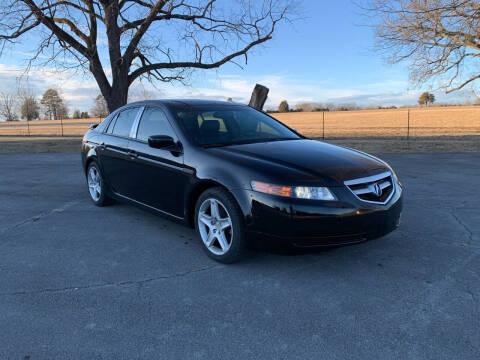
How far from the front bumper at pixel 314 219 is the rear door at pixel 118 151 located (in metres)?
2.34

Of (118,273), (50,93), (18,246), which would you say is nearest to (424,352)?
(118,273)

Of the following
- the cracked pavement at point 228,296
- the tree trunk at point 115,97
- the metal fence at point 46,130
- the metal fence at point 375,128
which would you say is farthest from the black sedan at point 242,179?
the metal fence at point 46,130

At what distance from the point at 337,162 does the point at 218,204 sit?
118 cm

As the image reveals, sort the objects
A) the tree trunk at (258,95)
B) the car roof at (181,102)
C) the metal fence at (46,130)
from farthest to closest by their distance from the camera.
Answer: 1. the metal fence at (46,130)
2. the tree trunk at (258,95)
3. the car roof at (181,102)

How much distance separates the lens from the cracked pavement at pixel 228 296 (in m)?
2.38

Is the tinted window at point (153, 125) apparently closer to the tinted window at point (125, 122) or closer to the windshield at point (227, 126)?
the windshield at point (227, 126)

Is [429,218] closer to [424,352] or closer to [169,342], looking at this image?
[424,352]

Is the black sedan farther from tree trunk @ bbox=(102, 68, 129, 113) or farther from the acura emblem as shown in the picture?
tree trunk @ bbox=(102, 68, 129, 113)

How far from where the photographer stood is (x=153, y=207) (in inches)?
179

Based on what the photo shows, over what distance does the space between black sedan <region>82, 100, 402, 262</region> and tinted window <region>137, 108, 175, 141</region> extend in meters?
0.01

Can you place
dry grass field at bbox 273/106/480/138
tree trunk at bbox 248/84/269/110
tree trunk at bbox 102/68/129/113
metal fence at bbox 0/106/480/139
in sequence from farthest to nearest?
dry grass field at bbox 273/106/480/138, metal fence at bbox 0/106/480/139, tree trunk at bbox 102/68/129/113, tree trunk at bbox 248/84/269/110

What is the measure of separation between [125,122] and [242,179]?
101 inches

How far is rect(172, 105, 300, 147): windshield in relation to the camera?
13.7ft

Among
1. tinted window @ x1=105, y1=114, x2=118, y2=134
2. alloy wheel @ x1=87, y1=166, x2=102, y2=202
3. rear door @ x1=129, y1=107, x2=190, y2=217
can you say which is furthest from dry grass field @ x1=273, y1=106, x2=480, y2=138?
rear door @ x1=129, y1=107, x2=190, y2=217
